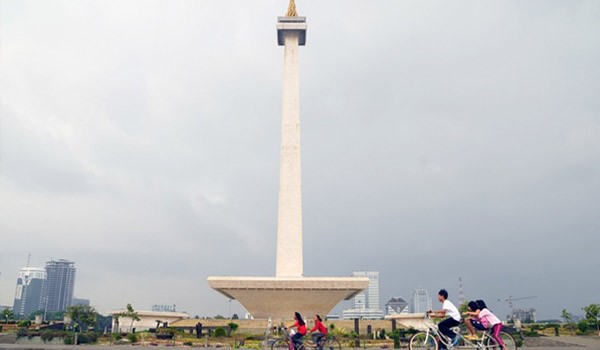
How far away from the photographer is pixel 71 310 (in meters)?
32.8

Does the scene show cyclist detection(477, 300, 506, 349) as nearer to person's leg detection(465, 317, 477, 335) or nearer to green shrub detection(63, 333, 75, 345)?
person's leg detection(465, 317, 477, 335)

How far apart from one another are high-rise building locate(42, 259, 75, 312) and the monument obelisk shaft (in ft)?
475

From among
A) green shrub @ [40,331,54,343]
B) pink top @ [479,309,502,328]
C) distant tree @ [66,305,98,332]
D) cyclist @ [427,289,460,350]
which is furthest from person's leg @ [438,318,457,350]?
distant tree @ [66,305,98,332]

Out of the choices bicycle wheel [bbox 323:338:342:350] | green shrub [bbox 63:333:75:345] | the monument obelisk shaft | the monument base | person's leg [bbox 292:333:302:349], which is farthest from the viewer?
the monument obelisk shaft

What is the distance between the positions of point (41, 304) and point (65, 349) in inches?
6778

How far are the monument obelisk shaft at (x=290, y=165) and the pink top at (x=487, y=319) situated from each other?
30.1 m

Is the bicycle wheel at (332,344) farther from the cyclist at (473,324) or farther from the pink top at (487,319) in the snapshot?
the pink top at (487,319)

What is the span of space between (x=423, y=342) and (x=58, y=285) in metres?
177

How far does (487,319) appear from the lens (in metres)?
10.2

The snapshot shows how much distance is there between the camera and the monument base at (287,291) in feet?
121

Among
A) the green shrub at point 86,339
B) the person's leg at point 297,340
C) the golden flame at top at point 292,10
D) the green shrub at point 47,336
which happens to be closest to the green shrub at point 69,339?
the green shrub at point 86,339

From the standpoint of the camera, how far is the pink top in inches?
400

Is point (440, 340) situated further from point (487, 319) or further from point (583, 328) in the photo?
point (583, 328)

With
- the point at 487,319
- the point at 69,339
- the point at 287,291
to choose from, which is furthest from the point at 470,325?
the point at 287,291
